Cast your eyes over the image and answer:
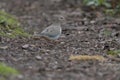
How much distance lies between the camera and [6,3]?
16094 mm

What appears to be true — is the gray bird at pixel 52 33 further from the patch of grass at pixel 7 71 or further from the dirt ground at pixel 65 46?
the patch of grass at pixel 7 71

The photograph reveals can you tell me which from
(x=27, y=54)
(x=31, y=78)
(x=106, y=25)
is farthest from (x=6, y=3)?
(x=31, y=78)

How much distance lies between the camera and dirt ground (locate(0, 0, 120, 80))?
6.52m

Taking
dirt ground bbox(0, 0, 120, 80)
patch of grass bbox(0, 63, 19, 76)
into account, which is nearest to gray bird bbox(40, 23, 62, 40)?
dirt ground bbox(0, 0, 120, 80)

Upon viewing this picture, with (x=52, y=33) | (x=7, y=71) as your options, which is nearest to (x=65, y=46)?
(x=52, y=33)

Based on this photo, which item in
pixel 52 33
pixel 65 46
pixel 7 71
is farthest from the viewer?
pixel 65 46

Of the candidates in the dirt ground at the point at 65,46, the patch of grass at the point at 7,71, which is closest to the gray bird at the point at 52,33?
the dirt ground at the point at 65,46

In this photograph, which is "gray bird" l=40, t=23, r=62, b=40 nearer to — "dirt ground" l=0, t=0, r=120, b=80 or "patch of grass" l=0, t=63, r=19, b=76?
"dirt ground" l=0, t=0, r=120, b=80

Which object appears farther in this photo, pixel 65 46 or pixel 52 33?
pixel 65 46

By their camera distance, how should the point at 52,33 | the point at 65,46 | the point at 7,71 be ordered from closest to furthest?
the point at 7,71 < the point at 52,33 < the point at 65,46

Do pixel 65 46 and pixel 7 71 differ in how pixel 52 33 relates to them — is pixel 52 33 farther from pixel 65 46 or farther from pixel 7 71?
pixel 7 71

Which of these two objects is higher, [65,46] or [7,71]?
[7,71]

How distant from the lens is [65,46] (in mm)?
9016

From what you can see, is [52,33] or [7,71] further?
[52,33]
